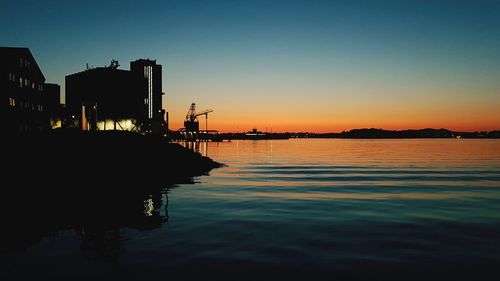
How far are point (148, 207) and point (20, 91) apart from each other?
167 ft

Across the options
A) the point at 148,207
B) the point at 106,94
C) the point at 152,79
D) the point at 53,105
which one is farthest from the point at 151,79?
the point at 148,207

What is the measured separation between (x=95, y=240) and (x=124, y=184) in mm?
17054

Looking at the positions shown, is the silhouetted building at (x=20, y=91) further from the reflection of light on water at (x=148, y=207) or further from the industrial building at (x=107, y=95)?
the reflection of light on water at (x=148, y=207)

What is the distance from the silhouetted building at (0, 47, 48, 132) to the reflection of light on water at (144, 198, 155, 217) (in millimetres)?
43440

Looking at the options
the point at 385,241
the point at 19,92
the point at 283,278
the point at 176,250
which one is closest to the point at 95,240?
the point at 176,250

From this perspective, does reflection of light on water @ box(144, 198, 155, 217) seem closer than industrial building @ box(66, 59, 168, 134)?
Yes

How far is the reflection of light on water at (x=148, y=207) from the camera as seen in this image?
18.2m

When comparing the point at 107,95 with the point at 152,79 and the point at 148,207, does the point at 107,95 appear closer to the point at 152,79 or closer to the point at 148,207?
the point at 148,207

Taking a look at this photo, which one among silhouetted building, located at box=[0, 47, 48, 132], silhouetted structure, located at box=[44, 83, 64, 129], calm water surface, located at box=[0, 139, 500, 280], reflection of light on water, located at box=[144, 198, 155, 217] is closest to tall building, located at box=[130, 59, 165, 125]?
silhouetted structure, located at box=[44, 83, 64, 129]

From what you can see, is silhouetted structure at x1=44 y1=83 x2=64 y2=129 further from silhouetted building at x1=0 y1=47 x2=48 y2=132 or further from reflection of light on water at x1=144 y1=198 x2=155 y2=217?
reflection of light on water at x1=144 y1=198 x2=155 y2=217

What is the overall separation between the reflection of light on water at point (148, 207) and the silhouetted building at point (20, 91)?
4344 cm

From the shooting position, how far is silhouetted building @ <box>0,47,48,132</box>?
53938 millimetres

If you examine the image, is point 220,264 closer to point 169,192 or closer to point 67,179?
point 169,192

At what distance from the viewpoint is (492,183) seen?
3167cm
